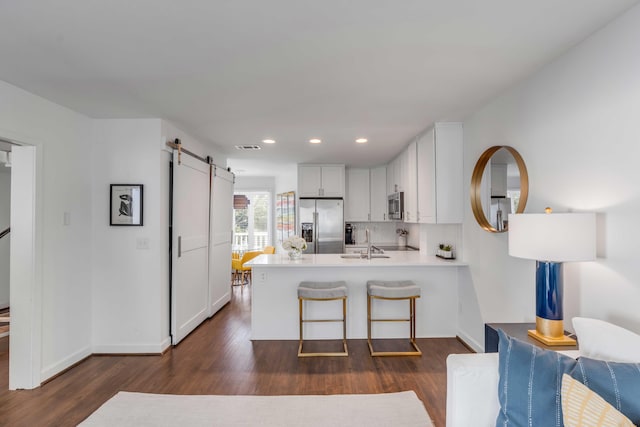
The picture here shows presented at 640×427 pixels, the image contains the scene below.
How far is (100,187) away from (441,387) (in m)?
3.65

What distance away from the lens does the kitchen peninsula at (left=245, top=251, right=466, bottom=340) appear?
3684mm

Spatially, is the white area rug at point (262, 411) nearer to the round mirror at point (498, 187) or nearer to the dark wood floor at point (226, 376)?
the dark wood floor at point (226, 376)

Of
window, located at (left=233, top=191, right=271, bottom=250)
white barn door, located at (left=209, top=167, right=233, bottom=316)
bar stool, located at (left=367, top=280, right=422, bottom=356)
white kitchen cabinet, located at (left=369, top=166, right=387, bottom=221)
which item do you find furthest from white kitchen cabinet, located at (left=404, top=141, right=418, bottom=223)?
window, located at (left=233, top=191, right=271, bottom=250)

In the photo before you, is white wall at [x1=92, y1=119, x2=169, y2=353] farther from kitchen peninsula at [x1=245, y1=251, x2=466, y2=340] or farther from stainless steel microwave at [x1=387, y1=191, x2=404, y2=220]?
stainless steel microwave at [x1=387, y1=191, x2=404, y2=220]

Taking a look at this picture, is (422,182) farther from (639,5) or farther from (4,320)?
(4,320)

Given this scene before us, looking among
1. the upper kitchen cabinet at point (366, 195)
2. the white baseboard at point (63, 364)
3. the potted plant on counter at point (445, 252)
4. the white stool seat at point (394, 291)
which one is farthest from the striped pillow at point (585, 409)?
the upper kitchen cabinet at point (366, 195)

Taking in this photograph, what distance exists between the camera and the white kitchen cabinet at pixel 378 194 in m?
6.19

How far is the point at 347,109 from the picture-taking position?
298 centimetres

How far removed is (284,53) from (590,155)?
1861mm

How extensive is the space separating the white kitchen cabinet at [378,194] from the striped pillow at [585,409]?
5085 mm

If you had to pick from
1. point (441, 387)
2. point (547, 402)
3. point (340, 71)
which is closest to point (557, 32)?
point (340, 71)

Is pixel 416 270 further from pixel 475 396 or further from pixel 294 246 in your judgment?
pixel 475 396

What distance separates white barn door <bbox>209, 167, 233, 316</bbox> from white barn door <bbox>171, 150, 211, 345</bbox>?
0.16 m

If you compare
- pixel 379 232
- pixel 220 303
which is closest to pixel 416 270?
pixel 379 232
